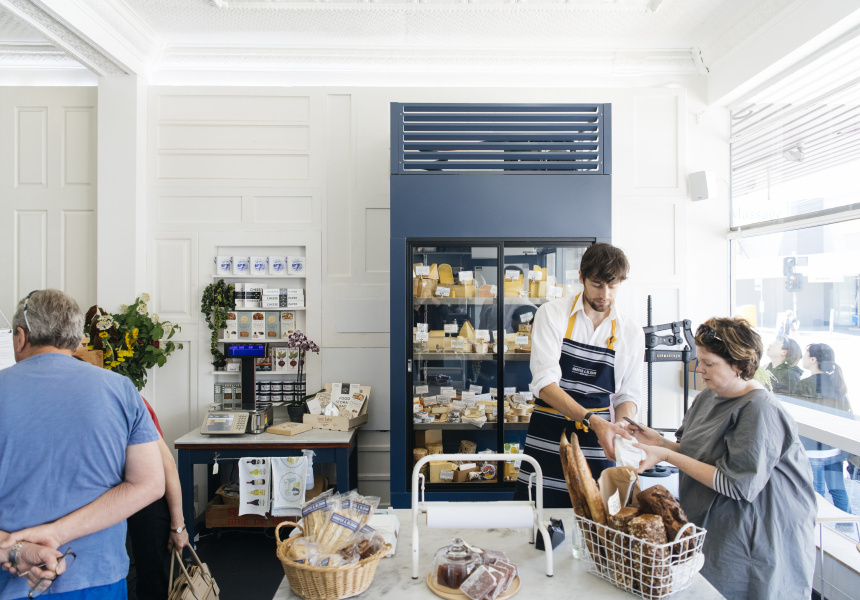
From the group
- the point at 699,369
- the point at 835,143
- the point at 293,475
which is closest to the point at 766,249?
the point at 835,143

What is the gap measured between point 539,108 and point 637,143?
1.17 m

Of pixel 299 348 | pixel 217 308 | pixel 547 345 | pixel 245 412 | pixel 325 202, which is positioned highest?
pixel 325 202

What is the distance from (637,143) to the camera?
4.06 meters

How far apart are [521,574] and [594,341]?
117 cm

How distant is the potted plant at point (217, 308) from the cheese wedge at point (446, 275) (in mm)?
1642

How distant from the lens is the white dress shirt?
7.38 ft

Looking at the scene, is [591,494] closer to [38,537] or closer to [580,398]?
[580,398]

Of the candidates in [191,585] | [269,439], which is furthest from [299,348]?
[191,585]

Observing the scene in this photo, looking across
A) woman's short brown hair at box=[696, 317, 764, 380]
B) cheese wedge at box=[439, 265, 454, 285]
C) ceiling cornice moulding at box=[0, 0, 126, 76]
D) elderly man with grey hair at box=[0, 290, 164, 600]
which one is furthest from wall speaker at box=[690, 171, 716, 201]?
ceiling cornice moulding at box=[0, 0, 126, 76]

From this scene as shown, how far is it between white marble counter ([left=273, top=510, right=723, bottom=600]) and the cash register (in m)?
2.17

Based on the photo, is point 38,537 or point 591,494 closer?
point 591,494

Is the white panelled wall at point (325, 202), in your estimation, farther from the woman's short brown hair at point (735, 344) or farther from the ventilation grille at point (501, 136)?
the woman's short brown hair at point (735, 344)

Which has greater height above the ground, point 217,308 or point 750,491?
point 217,308

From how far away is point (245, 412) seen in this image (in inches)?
138
